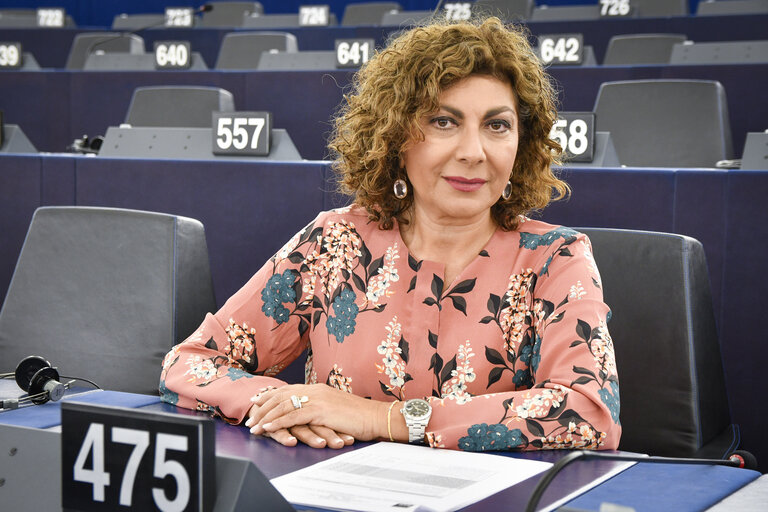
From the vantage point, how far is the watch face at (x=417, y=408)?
1119 mm

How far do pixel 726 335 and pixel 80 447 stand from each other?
1402 millimetres

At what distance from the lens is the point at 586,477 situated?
0.93m

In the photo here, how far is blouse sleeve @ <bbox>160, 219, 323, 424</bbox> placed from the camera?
4.30 ft

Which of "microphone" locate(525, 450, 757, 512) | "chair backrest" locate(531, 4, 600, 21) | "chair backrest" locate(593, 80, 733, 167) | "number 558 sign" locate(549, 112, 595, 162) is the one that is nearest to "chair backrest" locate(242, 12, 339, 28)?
"chair backrest" locate(531, 4, 600, 21)

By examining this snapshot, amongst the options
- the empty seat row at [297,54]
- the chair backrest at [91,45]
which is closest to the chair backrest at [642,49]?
the empty seat row at [297,54]

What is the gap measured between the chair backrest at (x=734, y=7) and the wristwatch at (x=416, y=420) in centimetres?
496

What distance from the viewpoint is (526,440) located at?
3.58ft

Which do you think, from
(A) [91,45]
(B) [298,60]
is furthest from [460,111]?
(A) [91,45]

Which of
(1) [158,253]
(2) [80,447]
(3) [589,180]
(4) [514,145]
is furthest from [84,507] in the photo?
(3) [589,180]

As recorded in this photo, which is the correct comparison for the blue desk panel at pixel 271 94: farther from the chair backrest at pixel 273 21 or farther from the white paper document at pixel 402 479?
the chair backrest at pixel 273 21

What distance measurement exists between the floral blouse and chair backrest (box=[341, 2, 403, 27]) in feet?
22.0

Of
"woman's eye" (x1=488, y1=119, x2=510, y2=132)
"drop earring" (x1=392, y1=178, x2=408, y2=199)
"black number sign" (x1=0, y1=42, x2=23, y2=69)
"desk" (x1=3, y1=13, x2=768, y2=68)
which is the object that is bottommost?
"drop earring" (x1=392, y1=178, x2=408, y2=199)

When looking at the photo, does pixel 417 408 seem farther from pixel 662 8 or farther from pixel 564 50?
pixel 662 8

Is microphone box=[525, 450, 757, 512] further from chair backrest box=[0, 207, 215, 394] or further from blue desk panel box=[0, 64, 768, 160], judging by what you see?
blue desk panel box=[0, 64, 768, 160]
